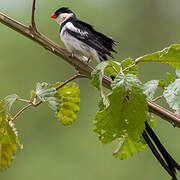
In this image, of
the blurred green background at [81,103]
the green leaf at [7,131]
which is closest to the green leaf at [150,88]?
the green leaf at [7,131]

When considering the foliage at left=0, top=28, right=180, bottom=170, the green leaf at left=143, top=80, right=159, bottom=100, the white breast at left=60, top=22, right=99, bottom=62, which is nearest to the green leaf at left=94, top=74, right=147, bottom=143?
the foliage at left=0, top=28, right=180, bottom=170

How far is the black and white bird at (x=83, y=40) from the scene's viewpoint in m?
2.58

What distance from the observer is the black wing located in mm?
2439

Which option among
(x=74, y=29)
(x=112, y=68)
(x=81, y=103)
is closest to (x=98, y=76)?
(x=112, y=68)

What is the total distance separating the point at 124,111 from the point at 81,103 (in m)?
8.18

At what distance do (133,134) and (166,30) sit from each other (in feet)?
33.4

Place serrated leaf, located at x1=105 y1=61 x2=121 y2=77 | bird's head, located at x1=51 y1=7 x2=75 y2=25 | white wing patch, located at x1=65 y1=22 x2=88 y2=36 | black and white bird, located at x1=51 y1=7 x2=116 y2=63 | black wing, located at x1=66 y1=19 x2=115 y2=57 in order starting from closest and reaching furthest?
serrated leaf, located at x1=105 y1=61 x2=121 y2=77 → black wing, located at x1=66 y1=19 x2=115 y2=57 → black and white bird, located at x1=51 y1=7 x2=116 y2=63 → white wing patch, located at x1=65 y1=22 x2=88 y2=36 → bird's head, located at x1=51 y1=7 x2=75 y2=25

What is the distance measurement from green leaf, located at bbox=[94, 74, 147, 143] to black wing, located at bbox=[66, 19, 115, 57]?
1169 mm

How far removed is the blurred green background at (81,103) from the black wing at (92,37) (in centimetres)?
404

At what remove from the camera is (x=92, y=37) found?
2738mm

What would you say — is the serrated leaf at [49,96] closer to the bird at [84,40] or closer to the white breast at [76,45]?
the bird at [84,40]

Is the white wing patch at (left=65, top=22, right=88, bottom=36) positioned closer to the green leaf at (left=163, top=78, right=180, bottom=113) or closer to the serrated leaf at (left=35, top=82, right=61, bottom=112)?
the serrated leaf at (left=35, top=82, right=61, bottom=112)

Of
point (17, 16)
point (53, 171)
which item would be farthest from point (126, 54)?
point (53, 171)

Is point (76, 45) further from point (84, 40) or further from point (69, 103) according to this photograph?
point (69, 103)
